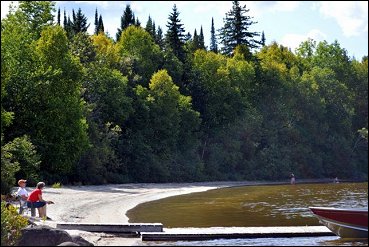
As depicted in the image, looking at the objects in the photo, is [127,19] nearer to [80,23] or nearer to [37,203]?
[80,23]

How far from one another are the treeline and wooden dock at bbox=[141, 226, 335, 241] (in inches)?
322

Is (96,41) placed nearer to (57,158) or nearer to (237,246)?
(57,158)

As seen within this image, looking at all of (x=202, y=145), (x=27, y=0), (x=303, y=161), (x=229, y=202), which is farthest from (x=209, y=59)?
(x=229, y=202)

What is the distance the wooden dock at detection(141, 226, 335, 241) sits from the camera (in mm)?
22602

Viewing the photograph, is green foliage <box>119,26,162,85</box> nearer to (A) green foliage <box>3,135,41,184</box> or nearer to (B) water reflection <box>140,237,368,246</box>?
(A) green foliage <box>3,135,41,184</box>

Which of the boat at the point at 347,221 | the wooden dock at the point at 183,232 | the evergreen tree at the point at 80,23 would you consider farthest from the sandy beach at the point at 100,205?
the evergreen tree at the point at 80,23

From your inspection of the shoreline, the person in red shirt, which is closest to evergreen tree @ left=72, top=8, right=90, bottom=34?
the shoreline

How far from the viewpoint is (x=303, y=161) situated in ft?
271

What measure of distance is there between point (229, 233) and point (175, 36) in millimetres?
57446

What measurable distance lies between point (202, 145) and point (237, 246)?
52559mm

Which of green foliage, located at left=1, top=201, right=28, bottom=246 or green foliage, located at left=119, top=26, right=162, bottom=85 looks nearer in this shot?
green foliage, located at left=1, top=201, right=28, bottom=246

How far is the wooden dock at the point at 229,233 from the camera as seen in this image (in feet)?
74.2

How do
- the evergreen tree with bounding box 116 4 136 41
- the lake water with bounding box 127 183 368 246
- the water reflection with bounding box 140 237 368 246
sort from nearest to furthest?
the water reflection with bounding box 140 237 368 246
the lake water with bounding box 127 183 368 246
the evergreen tree with bounding box 116 4 136 41

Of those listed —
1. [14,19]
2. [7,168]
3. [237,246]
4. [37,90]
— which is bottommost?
[237,246]
